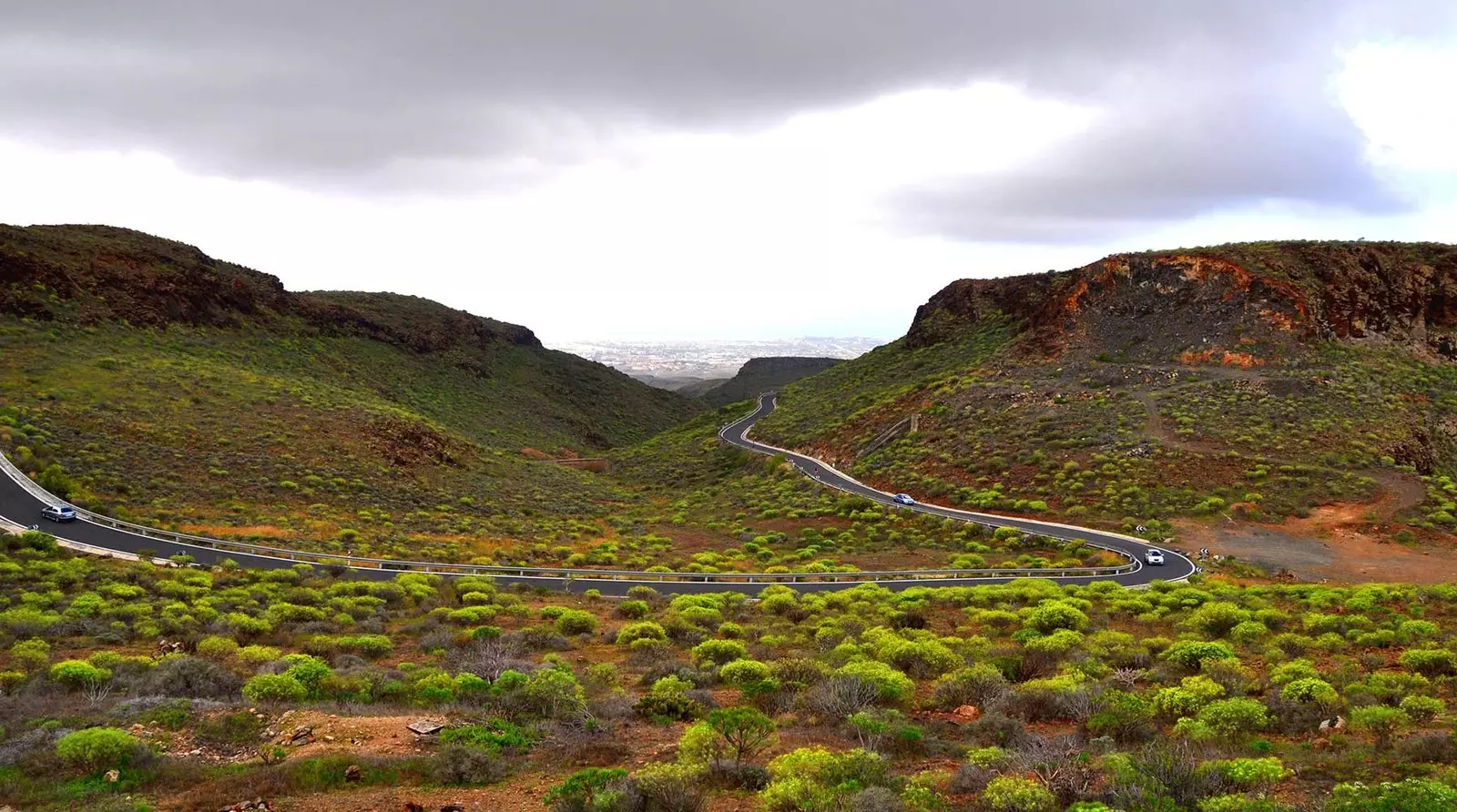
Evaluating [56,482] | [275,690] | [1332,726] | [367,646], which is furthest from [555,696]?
[56,482]

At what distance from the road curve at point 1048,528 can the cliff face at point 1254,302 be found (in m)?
23.4

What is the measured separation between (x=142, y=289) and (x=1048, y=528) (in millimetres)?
76575

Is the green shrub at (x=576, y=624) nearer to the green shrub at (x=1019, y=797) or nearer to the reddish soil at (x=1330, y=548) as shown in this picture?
the green shrub at (x=1019, y=797)

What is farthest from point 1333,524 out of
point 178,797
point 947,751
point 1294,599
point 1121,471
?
point 178,797

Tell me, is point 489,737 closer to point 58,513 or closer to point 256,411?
point 58,513

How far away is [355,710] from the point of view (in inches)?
448

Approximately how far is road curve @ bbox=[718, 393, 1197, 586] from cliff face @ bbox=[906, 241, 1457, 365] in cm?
2338

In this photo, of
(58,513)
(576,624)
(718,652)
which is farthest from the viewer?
(58,513)

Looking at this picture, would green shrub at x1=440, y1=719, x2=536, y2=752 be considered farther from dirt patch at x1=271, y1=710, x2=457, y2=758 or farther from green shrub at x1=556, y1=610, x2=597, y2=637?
green shrub at x1=556, y1=610, x2=597, y2=637

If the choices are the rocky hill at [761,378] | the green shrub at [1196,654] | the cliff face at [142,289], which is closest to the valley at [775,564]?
the green shrub at [1196,654]

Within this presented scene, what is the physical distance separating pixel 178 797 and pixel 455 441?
55643 millimetres

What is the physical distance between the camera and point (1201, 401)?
48.9 m

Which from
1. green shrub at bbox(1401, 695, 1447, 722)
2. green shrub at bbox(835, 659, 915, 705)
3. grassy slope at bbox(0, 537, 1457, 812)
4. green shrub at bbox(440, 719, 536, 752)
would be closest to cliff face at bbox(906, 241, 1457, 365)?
grassy slope at bbox(0, 537, 1457, 812)

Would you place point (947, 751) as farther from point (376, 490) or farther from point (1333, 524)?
point (376, 490)
